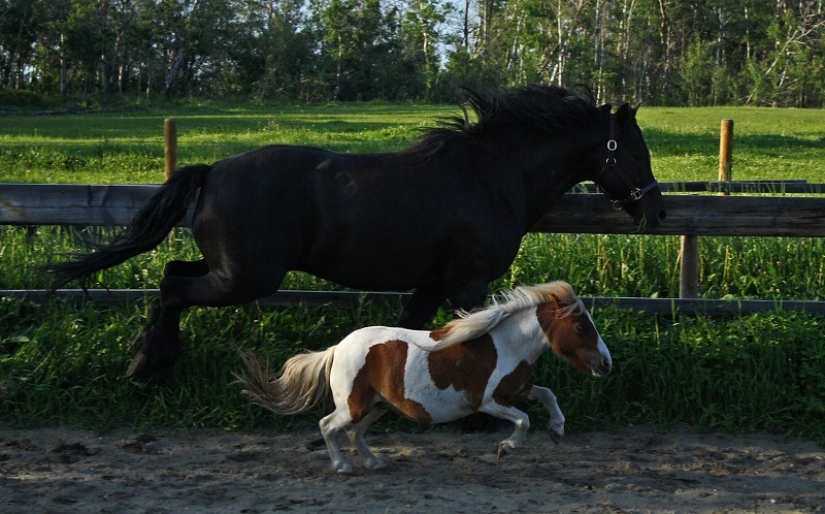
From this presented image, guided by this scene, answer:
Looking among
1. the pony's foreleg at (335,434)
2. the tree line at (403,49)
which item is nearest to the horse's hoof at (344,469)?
the pony's foreleg at (335,434)

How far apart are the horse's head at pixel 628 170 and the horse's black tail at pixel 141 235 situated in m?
2.41

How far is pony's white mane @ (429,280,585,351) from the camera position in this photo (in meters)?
5.05

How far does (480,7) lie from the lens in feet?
198

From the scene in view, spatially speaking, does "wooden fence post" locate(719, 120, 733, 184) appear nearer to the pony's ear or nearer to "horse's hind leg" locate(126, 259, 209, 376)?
the pony's ear

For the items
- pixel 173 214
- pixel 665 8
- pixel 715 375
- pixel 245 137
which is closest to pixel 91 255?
pixel 173 214

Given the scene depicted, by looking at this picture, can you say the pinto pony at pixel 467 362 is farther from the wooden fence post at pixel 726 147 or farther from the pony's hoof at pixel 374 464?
the wooden fence post at pixel 726 147

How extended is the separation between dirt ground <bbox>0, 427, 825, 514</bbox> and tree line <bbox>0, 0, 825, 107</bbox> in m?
40.6

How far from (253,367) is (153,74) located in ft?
153

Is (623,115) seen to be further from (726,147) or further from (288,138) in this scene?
(288,138)

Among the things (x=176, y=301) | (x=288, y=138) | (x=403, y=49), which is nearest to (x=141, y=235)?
(x=176, y=301)

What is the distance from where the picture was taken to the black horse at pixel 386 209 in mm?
5754

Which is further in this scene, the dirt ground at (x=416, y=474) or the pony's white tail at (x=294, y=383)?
the pony's white tail at (x=294, y=383)

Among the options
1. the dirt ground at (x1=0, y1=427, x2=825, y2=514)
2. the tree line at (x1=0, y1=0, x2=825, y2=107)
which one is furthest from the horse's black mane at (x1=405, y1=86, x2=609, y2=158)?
the tree line at (x1=0, y1=0, x2=825, y2=107)

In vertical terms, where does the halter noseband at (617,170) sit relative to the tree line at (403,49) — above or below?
below
